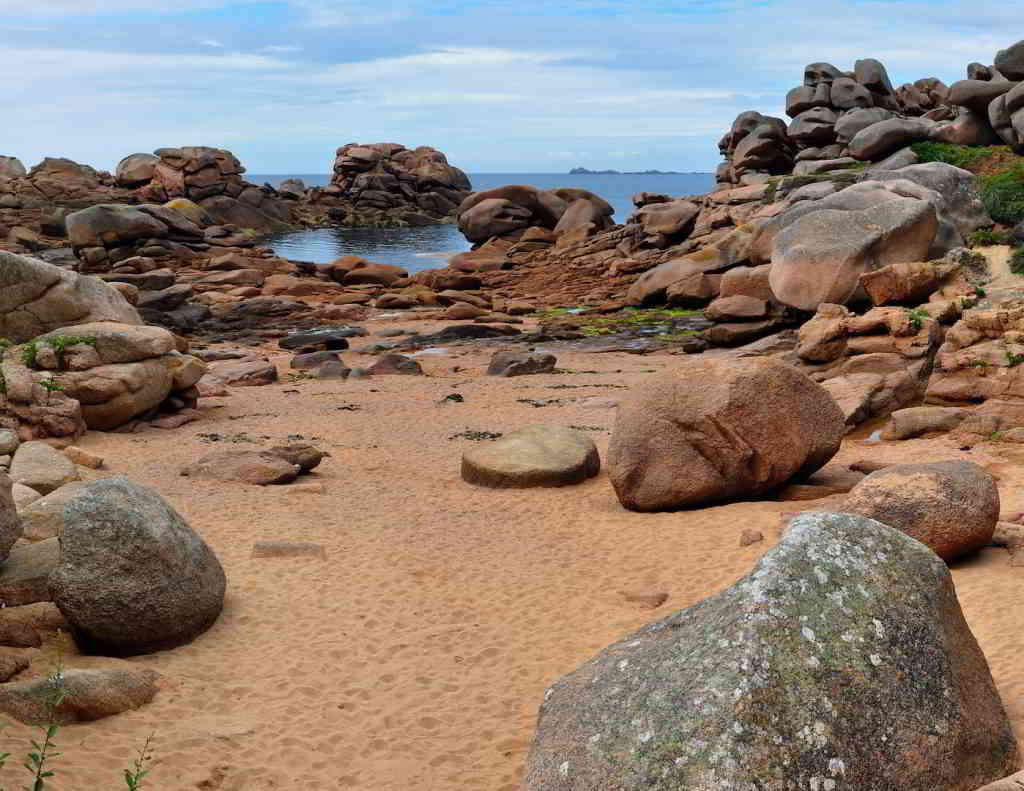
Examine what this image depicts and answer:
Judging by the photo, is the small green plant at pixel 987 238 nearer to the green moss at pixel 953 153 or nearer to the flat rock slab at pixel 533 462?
the flat rock slab at pixel 533 462

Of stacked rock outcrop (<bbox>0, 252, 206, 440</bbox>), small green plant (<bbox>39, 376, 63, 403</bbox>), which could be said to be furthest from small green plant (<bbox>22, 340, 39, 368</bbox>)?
small green plant (<bbox>39, 376, 63, 403</bbox>)

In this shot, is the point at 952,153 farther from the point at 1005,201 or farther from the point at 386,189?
the point at 386,189

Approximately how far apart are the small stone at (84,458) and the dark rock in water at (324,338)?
14.7 meters

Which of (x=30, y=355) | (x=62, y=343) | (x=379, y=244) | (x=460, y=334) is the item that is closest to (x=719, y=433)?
(x=62, y=343)

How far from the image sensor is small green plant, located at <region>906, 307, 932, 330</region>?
1739cm

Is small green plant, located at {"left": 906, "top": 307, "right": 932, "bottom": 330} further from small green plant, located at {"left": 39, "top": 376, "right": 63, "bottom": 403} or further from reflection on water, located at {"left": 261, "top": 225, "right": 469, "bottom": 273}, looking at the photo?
reflection on water, located at {"left": 261, "top": 225, "right": 469, "bottom": 273}

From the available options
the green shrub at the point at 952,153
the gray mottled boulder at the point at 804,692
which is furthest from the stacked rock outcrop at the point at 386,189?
the gray mottled boulder at the point at 804,692

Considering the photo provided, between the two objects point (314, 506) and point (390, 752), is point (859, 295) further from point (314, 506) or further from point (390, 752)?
point (390, 752)

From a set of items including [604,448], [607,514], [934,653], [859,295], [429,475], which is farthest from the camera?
[859,295]

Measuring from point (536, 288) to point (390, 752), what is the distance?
3544cm

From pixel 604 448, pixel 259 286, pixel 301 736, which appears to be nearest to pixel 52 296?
pixel 604 448

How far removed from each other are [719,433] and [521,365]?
1253 cm

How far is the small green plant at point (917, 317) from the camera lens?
17.4 m

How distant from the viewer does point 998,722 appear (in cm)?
595
